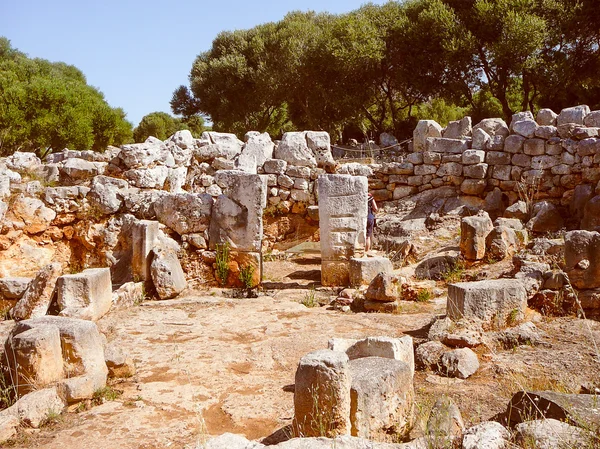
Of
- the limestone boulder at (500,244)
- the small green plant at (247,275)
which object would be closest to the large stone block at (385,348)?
the small green plant at (247,275)

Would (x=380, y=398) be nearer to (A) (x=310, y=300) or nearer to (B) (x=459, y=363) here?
(B) (x=459, y=363)

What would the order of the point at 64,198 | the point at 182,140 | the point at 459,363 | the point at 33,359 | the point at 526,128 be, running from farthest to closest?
1. the point at 526,128
2. the point at 182,140
3. the point at 64,198
4. the point at 459,363
5. the point at 33,359

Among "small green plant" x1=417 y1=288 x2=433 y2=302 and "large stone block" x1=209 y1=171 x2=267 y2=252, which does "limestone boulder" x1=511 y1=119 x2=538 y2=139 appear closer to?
"small green plant" x1=417 y1=288 x2=433 y2=302

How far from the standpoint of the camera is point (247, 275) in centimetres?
915

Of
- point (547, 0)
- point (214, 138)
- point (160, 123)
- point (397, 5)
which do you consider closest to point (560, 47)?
point (547, 0)

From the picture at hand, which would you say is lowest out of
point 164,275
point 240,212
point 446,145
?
point 164,275

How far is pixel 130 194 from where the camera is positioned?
9812 mm

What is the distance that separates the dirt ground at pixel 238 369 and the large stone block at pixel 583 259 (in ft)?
2.08

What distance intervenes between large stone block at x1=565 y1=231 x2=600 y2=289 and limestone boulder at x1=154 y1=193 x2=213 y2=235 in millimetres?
5612

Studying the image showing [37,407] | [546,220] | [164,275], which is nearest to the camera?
[37,407]

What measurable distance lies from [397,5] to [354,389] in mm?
21683

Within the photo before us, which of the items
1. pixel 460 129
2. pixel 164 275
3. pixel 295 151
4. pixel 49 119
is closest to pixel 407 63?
pixel 460 129

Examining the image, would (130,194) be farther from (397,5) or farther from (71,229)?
(397,5)

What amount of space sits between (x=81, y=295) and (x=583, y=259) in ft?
20.5
